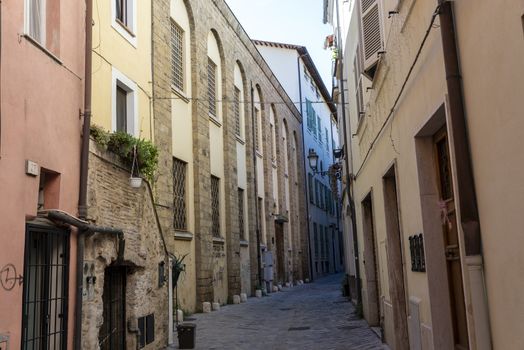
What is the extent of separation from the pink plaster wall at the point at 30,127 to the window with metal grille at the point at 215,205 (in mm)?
10434

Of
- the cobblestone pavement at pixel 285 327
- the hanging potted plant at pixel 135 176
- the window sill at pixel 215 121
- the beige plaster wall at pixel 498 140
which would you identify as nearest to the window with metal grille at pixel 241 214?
the cobblestone pavement at pixel 285 327

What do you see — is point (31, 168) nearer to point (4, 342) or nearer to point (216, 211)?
point (4, 342)

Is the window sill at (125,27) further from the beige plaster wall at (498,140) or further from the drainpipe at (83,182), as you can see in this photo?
the beige plaster wall at (498,140)

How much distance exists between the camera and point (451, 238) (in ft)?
17.6

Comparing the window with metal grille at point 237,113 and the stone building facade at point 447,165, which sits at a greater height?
the window with metal grille at point 237,113

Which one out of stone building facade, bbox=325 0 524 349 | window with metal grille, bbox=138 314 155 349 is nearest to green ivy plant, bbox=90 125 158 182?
window with metal grille, bbox=138 314 155 349

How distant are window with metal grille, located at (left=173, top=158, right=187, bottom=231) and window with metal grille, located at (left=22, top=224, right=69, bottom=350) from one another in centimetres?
752

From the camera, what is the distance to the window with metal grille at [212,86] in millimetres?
18438

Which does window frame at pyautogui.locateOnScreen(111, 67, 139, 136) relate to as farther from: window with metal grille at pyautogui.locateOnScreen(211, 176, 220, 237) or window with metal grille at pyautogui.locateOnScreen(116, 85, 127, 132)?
window with metal grille at pyautogui.locateOnScreen(211, 176, 220, 237)

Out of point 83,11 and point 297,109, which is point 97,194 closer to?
point 83,11

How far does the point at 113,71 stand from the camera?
415 inches

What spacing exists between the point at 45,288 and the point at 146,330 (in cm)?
281

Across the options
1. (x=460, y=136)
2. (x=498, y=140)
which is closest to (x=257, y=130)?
(x=460, y=136)

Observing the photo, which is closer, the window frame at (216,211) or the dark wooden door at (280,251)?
the window frame at (216,211)
